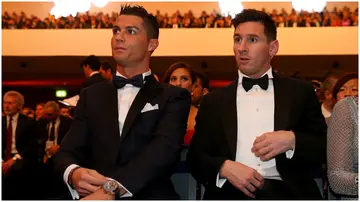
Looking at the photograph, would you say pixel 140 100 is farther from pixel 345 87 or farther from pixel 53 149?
pixel 53 149

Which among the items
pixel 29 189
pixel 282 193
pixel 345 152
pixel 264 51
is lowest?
pixel 29 189

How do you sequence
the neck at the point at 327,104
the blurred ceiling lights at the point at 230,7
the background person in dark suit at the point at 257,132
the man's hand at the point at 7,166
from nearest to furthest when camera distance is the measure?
the background person in dark suit at the point at 257,132, the neck at the point at 327,104, the man's hand at the point at 7,166, the blurred ceiling lights at the point at 230,7

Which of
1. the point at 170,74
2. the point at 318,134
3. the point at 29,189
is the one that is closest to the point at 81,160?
the point at 318,134

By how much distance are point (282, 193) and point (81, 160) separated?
939mm

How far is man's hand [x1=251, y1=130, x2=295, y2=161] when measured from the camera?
8.27 ft

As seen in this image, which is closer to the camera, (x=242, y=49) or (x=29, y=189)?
(x=242, y=49)

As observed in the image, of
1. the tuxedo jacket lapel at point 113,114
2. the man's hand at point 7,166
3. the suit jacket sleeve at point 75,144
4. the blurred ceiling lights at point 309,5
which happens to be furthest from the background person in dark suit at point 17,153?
the blurred ceiling lights at point 309,5

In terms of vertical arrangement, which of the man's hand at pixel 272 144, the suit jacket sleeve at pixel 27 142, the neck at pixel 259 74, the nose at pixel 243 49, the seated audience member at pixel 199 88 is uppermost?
the nose at pixel 243 49

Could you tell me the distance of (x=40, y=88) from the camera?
21.0 m

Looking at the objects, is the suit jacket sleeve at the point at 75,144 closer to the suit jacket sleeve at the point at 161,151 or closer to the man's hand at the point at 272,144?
the suit jacket sleeve at the point at 161,151

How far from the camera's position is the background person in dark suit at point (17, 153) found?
643 centimetres

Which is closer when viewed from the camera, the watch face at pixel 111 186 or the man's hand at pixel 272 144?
the watch face at pixel 111 186

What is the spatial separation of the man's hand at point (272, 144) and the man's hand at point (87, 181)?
0.68 metres

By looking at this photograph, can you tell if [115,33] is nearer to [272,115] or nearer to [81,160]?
[81,160]
